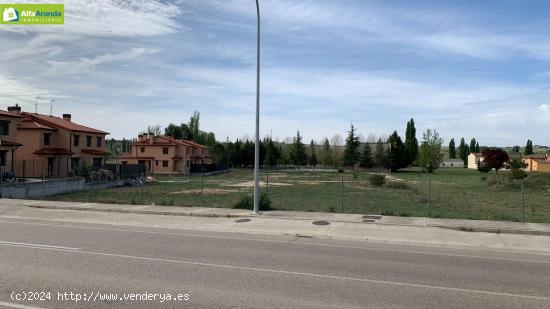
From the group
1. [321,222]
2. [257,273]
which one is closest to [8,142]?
[321,222]

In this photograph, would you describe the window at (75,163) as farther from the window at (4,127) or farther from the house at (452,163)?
the house at (452,163)

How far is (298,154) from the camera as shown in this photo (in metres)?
112

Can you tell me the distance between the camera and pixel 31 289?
22.7 feet

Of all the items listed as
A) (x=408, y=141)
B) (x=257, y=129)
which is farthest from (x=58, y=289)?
(x=408, y=141)

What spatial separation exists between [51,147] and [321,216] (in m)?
41.3

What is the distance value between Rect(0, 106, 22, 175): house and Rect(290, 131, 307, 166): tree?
77.6 meters

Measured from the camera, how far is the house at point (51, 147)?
45.6 metres

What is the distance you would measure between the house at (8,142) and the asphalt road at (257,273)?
28278 millimetres

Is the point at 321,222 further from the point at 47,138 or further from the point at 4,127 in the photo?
the point at 47,138

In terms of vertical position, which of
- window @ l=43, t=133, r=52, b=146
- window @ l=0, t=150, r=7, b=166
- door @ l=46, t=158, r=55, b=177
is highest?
window @ l=43, t=133, r=52, b=146

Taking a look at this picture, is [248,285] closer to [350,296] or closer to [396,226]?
[350,296]

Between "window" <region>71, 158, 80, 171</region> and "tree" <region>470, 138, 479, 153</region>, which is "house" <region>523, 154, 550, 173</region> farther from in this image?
"window" <region>71, 158, 80, 171</region>

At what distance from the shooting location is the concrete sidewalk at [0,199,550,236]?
14.6 m

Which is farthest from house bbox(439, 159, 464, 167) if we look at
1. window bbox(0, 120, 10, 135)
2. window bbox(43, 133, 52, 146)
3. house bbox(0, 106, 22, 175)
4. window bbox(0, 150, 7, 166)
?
window bbox(0, 150, 7, 166)
